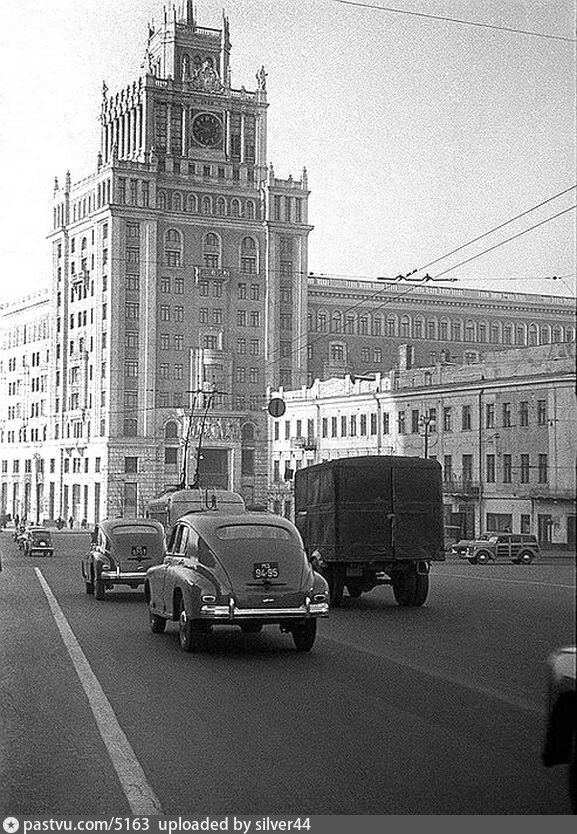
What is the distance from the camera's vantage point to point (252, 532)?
15719mm

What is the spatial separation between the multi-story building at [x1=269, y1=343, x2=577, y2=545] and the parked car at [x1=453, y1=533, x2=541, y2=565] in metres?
0.62

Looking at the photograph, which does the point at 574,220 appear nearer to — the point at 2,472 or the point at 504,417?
the point at 504,417

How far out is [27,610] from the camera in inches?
881

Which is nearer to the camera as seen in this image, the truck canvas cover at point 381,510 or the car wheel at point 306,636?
the car wheel at point 306,636

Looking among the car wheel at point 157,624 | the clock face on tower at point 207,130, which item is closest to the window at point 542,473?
the car wheel at point 157,624

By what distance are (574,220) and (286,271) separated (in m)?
99.7

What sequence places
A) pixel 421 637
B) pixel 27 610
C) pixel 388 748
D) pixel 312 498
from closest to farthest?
1. pixel 388 748
2. pixel 421 637
3. pixel 27 610
4. pixel 312 498

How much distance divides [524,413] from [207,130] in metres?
63.3

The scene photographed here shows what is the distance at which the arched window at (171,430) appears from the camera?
9869 cm

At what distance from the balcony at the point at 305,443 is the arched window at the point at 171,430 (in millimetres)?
50454

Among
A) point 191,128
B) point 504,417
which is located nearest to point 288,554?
point 504,417

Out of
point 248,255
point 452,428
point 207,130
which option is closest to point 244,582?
point 452,428

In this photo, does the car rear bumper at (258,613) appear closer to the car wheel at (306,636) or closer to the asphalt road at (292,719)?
the car wheel at (306,636)

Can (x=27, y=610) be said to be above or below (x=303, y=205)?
below
